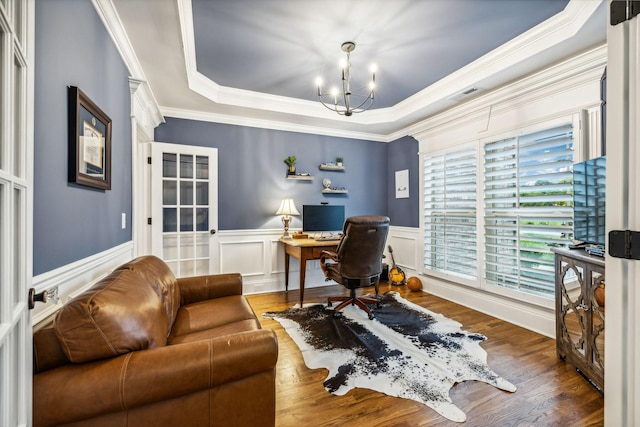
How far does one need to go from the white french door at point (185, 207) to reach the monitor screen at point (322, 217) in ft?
3.95

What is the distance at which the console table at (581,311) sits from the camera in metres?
1.74

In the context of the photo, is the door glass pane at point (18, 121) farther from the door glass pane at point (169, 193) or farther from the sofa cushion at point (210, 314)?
the door glass pane at point (169, 193)

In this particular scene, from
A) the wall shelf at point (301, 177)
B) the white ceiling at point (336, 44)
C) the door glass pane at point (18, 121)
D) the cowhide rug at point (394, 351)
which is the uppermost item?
the white ceiling at point (336, 44)

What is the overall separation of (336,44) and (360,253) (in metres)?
1.97

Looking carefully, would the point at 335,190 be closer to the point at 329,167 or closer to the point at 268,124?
the point at 329,167

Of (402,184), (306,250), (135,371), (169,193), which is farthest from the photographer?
(402,184)

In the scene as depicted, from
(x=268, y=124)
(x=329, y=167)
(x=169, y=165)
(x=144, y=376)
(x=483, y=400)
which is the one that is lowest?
(x=483, y=400)

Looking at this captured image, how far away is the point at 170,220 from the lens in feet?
11.4

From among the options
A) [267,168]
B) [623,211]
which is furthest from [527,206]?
[267,168]

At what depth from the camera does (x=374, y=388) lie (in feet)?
5.91

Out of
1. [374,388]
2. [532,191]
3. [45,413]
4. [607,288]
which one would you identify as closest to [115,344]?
[45,413]

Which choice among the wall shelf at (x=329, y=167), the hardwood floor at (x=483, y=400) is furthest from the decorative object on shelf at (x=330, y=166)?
the hardwood floor at (x=483, y=400)

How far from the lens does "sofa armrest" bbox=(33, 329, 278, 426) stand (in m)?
0.94

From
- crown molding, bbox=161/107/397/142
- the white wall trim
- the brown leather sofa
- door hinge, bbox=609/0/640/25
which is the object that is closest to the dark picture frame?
the white wall trim
